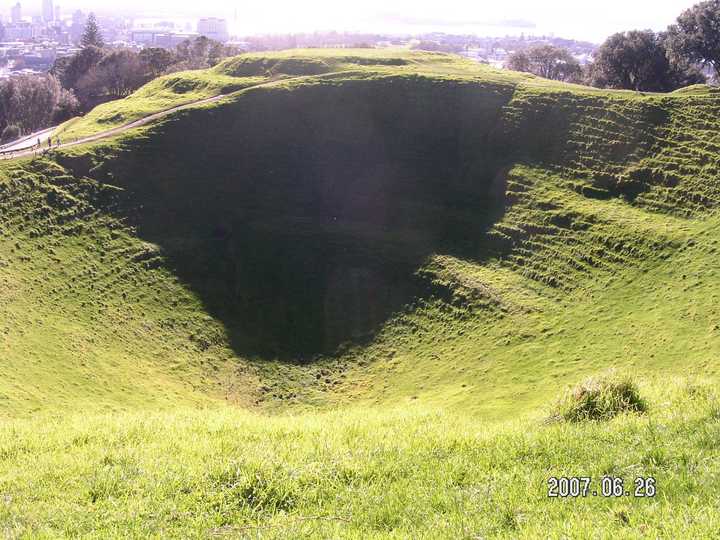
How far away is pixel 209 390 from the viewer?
38062 millimetres

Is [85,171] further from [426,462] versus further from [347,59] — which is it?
[426,462]

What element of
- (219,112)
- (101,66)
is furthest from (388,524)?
Result: (101,66)

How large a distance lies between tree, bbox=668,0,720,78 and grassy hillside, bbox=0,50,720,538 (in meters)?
27.5

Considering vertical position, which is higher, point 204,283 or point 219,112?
point 219,112

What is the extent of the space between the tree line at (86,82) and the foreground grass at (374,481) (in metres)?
110

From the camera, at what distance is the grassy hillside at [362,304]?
478 inches

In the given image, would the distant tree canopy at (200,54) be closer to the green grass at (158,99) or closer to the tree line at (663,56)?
the green grass at (158,99)

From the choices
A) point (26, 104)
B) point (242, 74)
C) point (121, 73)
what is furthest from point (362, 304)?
point (121, 73)

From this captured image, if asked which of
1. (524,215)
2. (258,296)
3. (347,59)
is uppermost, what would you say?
(347,59)

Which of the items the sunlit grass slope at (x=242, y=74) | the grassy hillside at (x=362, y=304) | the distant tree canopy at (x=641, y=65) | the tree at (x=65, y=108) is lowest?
the grassy hillside at (x=362, y=304)

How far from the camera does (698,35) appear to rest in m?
83.0

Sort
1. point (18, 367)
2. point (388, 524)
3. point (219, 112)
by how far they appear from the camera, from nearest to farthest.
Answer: point (388, 524)
point (18, 367)
point (219, 112)

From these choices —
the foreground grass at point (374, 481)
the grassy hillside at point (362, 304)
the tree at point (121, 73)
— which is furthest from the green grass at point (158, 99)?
the foreground grass at point (374, 481)

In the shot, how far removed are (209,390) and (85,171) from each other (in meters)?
30.0
